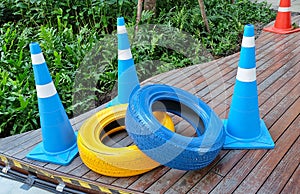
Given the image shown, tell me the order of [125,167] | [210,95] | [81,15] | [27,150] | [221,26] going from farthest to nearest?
[221,26] < [81,15] < [210,95] < [27,150] < [125,167]

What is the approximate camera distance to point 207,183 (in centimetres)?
227

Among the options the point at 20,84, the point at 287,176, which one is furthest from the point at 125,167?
the point at 20,84

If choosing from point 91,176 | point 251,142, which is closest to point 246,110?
point 251,142

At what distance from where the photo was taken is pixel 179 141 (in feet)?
7.07

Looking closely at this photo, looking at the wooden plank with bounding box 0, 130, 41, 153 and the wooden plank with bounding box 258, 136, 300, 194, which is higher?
the wooden plank with bounding box 0, 130, 41, 153

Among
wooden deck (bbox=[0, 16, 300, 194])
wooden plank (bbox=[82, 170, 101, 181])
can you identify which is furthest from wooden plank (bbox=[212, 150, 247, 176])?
wooden plank (bbox=[82, 170, 101, 181])

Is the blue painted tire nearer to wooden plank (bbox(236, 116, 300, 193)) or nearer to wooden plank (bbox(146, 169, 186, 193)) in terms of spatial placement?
wooden plank (bbox(146, 169, 186, 193))

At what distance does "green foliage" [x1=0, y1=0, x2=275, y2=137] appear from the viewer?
3549 millimetres

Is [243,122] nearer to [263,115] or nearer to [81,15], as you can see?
[263,115]

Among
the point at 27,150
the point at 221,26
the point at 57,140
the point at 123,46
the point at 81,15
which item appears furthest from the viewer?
the point at 221,26

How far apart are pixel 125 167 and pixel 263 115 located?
4.48 ft

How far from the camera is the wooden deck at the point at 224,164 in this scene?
7.39 feet

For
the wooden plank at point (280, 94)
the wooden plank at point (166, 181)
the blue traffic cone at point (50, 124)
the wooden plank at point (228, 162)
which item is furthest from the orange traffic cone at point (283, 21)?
the blue traffic cone at point (50, 124)

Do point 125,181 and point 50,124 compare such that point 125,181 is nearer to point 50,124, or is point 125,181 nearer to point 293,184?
point 50,124
